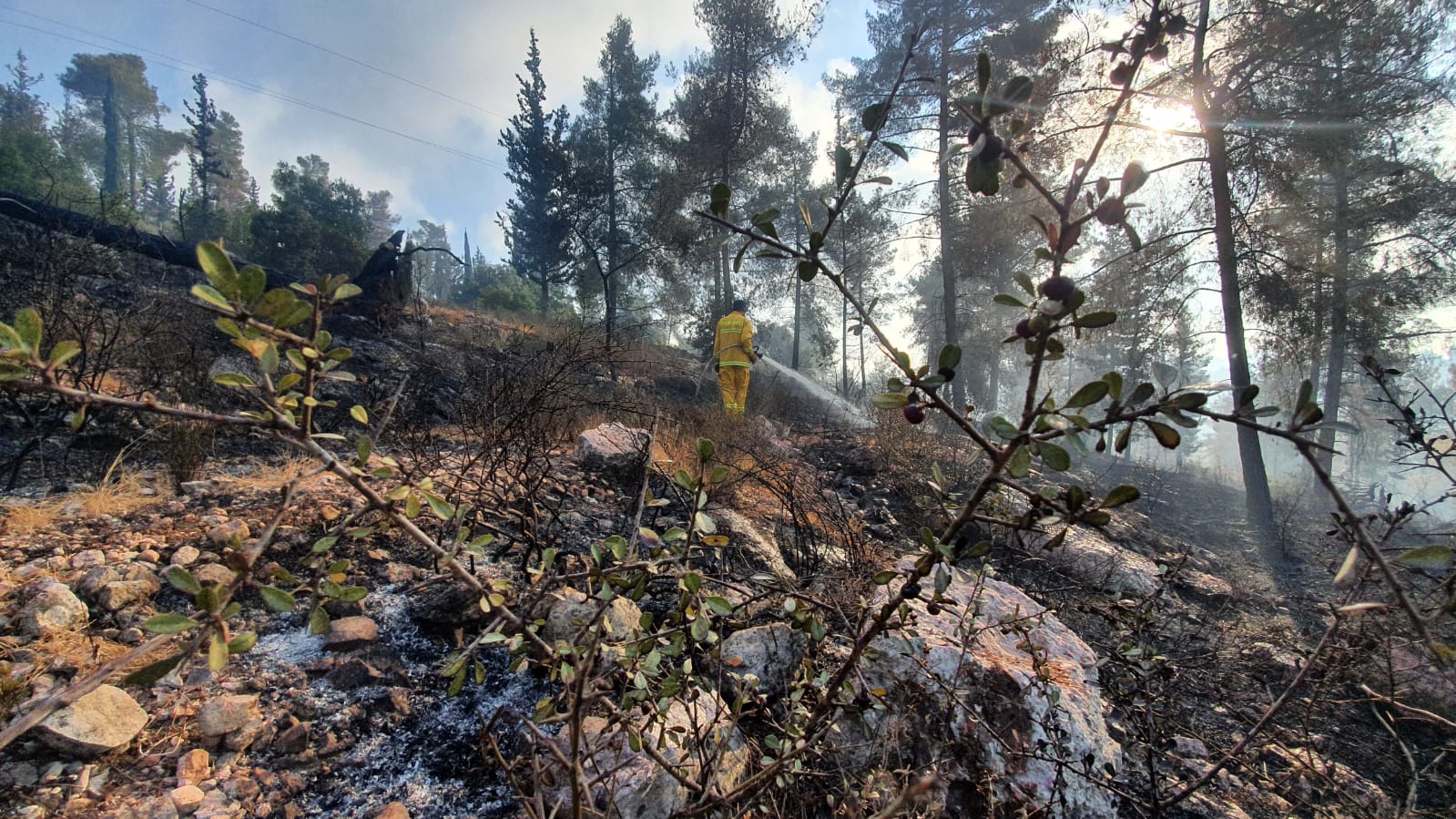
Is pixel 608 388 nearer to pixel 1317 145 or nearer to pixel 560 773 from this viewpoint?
pixel 560 773

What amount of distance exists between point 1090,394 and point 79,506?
3.74 meters

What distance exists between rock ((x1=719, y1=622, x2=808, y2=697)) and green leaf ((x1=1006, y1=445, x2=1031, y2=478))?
115cm

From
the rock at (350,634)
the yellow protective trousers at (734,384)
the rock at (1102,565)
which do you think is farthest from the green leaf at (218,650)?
the yellow protective trousers at (734,384)

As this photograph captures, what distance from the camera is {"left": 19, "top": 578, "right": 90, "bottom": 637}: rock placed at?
1.58 meters

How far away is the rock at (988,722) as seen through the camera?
137cm

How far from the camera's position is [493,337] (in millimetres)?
10078

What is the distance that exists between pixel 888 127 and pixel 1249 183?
6.49m

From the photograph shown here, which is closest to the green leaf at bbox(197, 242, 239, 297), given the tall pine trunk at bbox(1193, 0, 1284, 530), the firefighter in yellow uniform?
the firefighter in yellow uniform

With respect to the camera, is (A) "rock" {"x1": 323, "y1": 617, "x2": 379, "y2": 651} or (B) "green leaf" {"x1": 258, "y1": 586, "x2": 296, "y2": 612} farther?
(A) "rock" {"x1": 323, "y1": 617, "x2": 379, "y2": 651}

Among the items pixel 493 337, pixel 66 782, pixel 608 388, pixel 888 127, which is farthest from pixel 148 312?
pixel 888 127

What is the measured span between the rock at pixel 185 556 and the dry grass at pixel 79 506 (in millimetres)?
635

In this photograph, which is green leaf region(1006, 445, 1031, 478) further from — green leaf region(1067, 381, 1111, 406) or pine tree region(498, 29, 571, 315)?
pine tree region(498, 29, 571, 315)

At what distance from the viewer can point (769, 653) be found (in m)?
1.73

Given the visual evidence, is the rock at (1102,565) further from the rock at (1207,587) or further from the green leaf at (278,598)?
the green leaf at (278,598)
